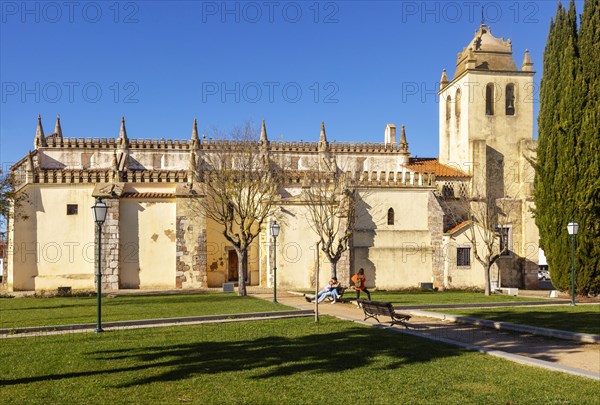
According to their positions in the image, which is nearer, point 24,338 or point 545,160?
point 24,338

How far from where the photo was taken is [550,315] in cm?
1981

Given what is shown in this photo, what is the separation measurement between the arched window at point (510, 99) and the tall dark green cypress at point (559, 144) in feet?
38.6

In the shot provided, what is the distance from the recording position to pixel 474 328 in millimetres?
17047

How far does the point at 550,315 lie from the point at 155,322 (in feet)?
40.2

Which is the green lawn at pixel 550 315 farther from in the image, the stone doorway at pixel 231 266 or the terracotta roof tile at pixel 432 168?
the stone doorway at pixel 231 266

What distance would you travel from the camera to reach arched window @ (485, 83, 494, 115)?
142ft

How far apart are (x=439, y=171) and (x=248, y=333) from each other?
29344 millimetres

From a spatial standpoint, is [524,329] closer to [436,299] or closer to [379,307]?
[379,307]

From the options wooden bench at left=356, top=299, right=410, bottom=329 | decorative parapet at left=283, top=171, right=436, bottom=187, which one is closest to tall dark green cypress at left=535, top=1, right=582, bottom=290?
decorative parapet at left=283, top=171, right=436, bottom=187

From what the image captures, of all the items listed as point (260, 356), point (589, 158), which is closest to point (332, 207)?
point (589, 158)

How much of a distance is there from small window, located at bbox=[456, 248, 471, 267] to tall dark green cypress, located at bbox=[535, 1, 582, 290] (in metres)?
6.05

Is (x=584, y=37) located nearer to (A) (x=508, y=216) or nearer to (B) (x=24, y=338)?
(A) (x=508, y=216)

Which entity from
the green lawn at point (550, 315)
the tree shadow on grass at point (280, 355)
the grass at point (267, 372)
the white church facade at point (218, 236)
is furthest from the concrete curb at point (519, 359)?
the white church facade at point (218, 236)

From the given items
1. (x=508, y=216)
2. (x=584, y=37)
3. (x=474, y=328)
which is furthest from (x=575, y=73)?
(x=474, y=328)
